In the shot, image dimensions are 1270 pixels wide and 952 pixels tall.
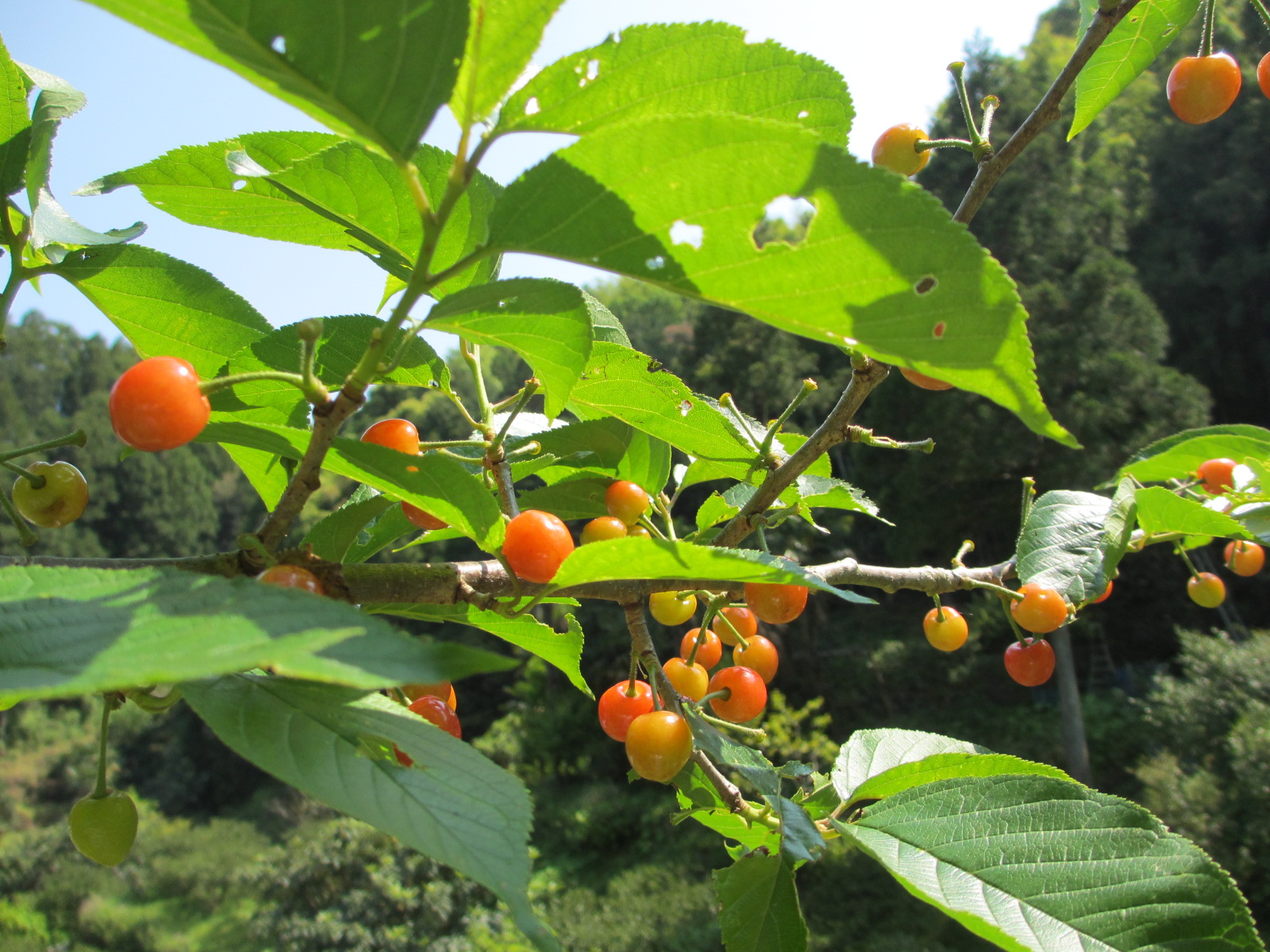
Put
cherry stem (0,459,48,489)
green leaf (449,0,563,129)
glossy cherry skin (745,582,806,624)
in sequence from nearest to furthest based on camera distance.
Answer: green leaf (449,0,563,129) → cherry stem (0,459,48,489) → glossy cherry skin (745,582,806,624)

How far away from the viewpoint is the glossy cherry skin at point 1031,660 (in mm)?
1757

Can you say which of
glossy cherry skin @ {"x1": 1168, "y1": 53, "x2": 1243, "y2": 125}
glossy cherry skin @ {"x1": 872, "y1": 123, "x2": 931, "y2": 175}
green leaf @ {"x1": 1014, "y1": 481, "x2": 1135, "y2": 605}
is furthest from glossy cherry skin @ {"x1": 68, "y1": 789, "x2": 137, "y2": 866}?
glossy cherry skin @ {"x1": 1168, "y1": 53, "x2": 1243, "y2": 125}

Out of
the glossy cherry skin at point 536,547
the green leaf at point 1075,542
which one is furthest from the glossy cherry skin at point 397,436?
the green leaf at point 1075,542

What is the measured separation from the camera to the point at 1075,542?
1.32m

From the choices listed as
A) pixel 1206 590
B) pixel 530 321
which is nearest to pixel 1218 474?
pixel 1206 590

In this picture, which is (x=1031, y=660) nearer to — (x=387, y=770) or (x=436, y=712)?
(x=436, y=712)

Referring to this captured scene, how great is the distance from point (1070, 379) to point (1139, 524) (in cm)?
1632

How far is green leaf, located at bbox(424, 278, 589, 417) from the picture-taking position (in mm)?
652

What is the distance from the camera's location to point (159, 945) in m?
15.1

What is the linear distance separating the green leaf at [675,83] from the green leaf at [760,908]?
0.90 meters

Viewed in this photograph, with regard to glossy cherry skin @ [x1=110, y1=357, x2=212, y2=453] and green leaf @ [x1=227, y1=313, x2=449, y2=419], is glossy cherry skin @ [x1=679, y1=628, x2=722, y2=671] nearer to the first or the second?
green leaf @ [x1=227, y1=313, x2=449, y2=419]

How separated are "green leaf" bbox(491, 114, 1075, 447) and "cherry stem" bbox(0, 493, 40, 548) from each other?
62cm

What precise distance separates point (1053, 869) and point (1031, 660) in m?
1.05

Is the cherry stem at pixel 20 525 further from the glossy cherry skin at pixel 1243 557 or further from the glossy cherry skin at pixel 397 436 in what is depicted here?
the glossy cherry skin at pixel 1243 557
